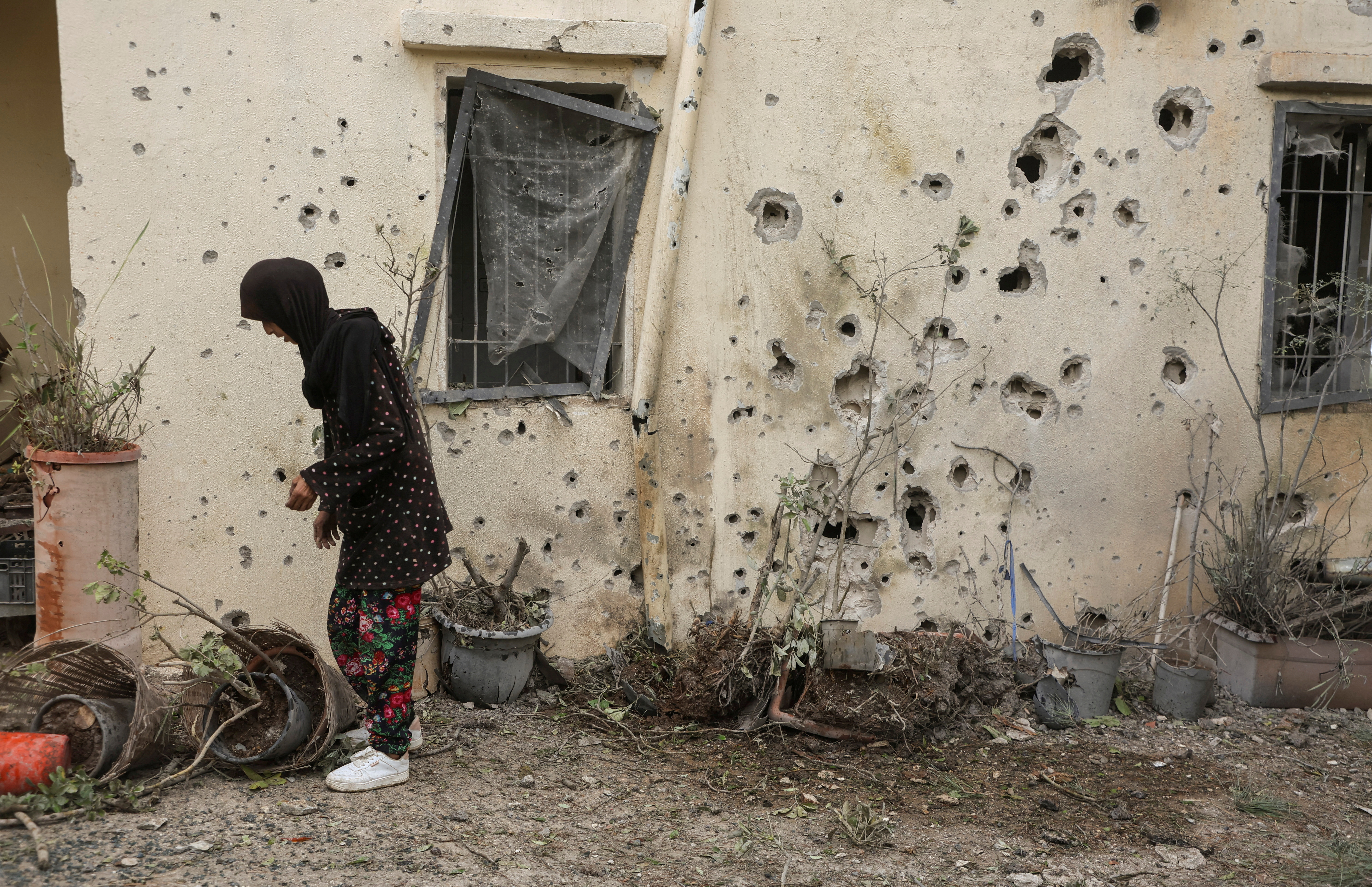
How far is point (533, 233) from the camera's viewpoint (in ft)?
14.4

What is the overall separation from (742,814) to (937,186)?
111 inches

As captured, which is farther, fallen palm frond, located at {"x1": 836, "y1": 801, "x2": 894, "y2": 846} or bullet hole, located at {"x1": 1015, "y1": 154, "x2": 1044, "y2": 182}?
bullet hole, located at {"x1": 1015, "y1": 154, "x2": 1044, "y2": 182}

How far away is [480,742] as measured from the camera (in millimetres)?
3857

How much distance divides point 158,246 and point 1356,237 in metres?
5.41

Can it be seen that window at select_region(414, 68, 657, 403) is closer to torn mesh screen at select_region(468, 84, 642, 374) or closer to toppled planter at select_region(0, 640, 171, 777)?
torn mesh screen at select_region(468, 84, 642, 374)

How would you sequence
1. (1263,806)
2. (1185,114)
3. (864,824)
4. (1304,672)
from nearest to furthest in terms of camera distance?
(864,824)
(1263,806)
(1304,672)
(1185,114)

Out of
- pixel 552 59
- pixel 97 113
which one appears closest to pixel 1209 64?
pixel 552 59

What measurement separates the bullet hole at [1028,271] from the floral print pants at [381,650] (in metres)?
2.98

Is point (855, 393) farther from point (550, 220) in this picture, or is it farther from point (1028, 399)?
point (550, 220)

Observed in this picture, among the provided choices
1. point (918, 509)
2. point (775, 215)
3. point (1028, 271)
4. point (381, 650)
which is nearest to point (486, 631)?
point (381, 650)

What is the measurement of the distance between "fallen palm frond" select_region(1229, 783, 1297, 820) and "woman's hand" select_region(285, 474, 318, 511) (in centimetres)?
334

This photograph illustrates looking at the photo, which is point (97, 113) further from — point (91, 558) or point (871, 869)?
point (871, 869)

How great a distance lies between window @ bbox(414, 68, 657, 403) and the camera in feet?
13.9

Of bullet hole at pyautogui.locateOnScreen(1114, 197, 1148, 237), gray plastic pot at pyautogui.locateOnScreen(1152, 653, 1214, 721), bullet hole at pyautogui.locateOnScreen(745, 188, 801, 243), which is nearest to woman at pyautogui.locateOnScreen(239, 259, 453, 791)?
bullet hole at pyautogui.locateOnScreen(745, 188, 801, 243)
